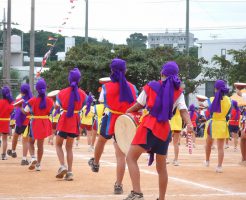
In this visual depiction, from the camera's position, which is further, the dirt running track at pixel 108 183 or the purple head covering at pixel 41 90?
the purple head covering at pixel 41 90

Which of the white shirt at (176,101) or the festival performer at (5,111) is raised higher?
the white shirt at (176,101)

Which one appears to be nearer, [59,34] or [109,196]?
[109,196]

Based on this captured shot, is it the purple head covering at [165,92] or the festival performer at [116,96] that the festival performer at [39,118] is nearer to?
the festival performer at [116,96]

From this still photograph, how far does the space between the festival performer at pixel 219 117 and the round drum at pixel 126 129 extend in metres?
5.35

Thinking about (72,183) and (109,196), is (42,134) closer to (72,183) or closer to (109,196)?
(72,183)

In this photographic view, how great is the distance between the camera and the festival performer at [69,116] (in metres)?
13.8

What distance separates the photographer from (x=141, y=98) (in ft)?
32.5

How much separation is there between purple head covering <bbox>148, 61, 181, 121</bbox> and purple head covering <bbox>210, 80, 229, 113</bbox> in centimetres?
631

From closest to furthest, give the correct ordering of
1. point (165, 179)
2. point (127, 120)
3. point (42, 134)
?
point (165, 179) < point (127, 120) < point (42, 134)

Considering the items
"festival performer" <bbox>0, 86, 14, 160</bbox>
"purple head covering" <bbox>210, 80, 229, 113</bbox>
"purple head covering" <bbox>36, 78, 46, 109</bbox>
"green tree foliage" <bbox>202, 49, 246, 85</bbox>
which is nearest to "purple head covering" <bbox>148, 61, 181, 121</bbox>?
"purple head covering" <bbox>36, 78, 46, 109</bbox>

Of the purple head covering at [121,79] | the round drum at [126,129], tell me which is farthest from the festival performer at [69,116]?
the round drum at [126,129]

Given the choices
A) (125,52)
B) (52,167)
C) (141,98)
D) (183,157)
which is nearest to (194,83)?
(125,52)

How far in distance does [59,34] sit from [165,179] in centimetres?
3384

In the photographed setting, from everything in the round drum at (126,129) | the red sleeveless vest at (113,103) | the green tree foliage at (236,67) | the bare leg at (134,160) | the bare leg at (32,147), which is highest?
the green tree foliage at (236,67)
